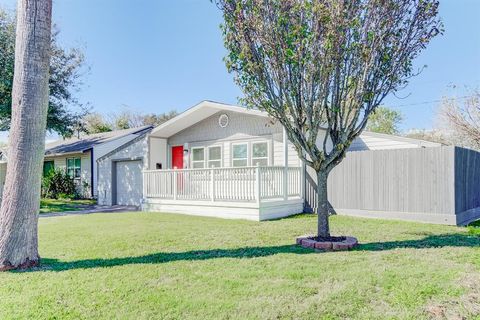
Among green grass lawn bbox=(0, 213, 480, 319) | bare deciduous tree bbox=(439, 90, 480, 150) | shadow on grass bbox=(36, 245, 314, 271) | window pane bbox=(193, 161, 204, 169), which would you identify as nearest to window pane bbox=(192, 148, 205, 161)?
window pane bbox=(193, 161, 204, 169)

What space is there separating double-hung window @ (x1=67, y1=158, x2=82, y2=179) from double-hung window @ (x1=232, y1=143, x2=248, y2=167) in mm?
12443

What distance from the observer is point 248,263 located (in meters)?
→ 4.90

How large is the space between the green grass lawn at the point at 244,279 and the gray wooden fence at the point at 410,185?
1.94 m

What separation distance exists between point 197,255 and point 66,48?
16734mm

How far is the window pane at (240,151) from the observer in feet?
41.3

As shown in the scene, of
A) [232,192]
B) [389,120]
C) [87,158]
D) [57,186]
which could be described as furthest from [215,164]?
[389,120]

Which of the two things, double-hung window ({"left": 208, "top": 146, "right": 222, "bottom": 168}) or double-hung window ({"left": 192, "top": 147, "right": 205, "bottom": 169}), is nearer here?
double-hung window ({"left": 208, "top": 146, "right": 222, "bottom": 168})

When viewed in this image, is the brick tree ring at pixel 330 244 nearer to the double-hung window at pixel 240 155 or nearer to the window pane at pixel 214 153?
the double-hung window at pixel 240 155

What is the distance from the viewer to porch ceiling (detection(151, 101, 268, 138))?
478 inches

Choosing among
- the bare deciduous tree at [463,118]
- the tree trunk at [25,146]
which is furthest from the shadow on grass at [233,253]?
the bare deciduous tree at [463,118]

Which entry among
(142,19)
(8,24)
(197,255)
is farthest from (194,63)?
(197,255)

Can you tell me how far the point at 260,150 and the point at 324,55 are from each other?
6624 mm

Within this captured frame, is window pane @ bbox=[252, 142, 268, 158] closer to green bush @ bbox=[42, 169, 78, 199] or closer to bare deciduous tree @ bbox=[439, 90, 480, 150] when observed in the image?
green bush @ bbox=[42, 169, 78, 199]

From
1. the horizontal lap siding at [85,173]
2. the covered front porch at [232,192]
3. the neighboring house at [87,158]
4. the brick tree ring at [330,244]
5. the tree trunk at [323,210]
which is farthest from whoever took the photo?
the horizontal lap siding at [85,173]
